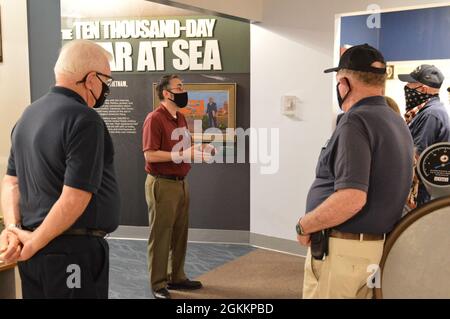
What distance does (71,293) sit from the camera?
1907 millimetres

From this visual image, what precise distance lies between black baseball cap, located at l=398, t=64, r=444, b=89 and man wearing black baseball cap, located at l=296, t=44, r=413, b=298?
1879 mm

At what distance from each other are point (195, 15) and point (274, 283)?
295 centimetres

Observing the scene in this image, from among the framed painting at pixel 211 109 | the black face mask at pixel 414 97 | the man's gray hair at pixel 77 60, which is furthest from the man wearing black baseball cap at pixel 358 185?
the framed painting at pixel 211 109

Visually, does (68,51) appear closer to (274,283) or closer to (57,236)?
(57,236)

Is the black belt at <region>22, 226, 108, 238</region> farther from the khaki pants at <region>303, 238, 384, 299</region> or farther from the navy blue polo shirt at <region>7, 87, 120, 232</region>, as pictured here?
the khaki pants at <region>303, 238, 384, 299</region>

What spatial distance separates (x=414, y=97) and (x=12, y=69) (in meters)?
3.02

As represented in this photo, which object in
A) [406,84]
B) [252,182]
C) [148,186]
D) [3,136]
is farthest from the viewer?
[252,182]

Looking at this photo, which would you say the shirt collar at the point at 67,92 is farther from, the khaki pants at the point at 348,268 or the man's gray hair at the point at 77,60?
the khaki pants at the point at 348,268

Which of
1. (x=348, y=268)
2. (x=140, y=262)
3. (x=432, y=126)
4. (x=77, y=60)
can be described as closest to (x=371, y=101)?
(x=348, y=268)

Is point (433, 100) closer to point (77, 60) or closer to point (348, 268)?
point (348, 268)

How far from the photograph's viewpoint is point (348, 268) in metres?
1.97

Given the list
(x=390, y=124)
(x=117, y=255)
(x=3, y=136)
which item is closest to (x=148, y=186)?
(x=3, y=136)

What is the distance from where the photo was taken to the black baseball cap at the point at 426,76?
3705 millimetres
